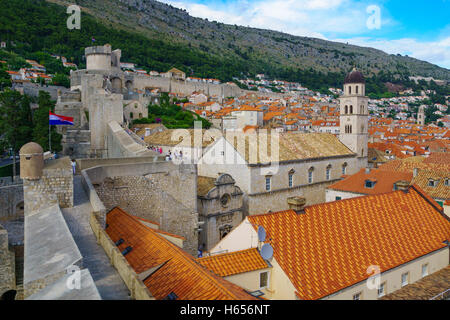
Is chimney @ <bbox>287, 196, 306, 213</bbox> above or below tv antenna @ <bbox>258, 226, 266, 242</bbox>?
above

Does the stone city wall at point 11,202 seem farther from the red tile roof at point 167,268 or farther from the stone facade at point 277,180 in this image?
the stone facade at point 277,180

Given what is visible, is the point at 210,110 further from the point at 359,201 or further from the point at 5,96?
the point at 359,201

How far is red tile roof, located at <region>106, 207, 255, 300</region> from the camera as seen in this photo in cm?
842

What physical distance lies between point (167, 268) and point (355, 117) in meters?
33.5

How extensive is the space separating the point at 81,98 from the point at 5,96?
28.1 ft

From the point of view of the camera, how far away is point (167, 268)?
996 centimetres

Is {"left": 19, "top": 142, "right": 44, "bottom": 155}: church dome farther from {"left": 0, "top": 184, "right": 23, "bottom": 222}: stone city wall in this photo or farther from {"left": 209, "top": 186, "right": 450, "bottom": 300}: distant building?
{"left": 0, "top": 184, "right": 23, "bottom": 222}: stone city wall

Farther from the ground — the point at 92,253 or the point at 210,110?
the point at 210,110

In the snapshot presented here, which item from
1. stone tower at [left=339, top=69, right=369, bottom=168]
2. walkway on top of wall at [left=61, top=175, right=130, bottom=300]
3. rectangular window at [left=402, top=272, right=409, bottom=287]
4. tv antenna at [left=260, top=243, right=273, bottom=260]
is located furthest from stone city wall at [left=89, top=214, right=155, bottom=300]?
stone tower at [left=339, top=69, right=369, bottom=168]

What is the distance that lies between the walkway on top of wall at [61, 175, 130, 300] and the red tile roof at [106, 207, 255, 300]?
0.92 m

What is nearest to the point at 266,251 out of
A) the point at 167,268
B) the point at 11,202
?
the point at 167,268
